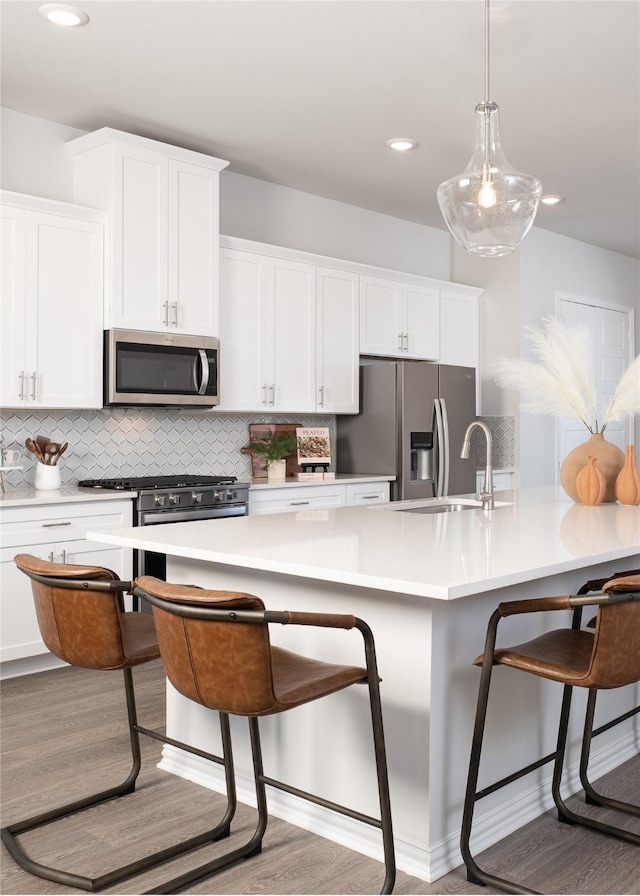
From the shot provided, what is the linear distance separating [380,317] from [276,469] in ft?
4.56

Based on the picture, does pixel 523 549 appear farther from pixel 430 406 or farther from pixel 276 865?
pixel 430 406

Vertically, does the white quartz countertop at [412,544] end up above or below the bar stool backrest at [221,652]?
above

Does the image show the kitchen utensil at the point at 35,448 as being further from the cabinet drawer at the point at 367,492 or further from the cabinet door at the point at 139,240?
the cabinet drawer at the point at 367,492

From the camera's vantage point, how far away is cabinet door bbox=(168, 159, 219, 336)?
4730mm

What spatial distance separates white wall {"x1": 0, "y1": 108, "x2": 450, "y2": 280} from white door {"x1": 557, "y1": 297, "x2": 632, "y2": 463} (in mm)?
1372

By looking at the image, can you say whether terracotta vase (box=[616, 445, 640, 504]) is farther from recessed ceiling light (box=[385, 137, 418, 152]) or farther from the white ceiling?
recessed ceiling light (box=[385, 137, 418, 152])

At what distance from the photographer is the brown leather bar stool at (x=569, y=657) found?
2.12 meters

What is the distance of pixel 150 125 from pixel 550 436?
13.8 feet

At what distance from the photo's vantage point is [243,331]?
17.2 ft

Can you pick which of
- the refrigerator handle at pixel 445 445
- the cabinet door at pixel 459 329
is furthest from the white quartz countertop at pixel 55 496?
the cabinet door at pixel 459 329

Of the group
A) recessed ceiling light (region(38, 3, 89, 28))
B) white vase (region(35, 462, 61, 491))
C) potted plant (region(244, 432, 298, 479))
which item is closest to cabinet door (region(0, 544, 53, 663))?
white vase (region(35, 462, 61, 491))

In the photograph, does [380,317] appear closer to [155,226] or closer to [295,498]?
[295,498]

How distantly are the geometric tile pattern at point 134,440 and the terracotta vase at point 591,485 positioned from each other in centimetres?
248

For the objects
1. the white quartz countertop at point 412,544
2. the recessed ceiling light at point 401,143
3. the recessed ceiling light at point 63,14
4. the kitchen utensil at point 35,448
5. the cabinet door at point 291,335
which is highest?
the recessed ceiling light at point 401,143
